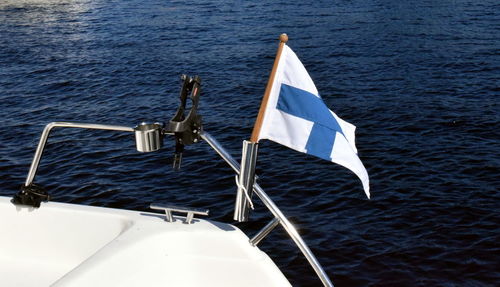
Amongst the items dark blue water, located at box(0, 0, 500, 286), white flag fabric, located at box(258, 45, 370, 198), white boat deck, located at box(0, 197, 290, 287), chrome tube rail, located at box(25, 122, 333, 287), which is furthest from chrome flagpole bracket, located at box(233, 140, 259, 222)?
dark blue water, located at box(0, 0, 500, 286)

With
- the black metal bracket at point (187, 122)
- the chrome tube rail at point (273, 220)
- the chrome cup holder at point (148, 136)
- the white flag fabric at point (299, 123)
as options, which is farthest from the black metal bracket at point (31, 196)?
the white flag fabric at point (299, 123)

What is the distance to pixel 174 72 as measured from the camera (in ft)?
60.7

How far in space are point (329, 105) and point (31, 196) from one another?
1002 cm

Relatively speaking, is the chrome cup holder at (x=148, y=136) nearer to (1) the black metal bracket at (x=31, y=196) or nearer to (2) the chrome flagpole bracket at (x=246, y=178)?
(2) the chrome flagpole bracket at (x=246, y=178)

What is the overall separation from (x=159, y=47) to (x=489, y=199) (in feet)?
46.1

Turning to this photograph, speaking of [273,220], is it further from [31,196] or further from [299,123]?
[31,196]

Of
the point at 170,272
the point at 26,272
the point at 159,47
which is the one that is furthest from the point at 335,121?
the point at 159,47

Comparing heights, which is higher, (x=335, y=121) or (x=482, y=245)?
(x=335, y=121)

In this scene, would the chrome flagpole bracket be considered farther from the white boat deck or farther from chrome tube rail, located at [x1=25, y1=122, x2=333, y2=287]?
the white boat deck

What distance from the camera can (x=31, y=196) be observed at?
5.71 metres

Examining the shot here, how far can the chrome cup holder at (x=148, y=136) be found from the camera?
467cm

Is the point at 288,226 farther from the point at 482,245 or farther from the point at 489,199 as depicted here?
the point at 489,199

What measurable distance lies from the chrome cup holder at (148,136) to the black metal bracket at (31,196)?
59.0 inches

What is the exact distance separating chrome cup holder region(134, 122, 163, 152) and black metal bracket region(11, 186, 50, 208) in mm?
1498
